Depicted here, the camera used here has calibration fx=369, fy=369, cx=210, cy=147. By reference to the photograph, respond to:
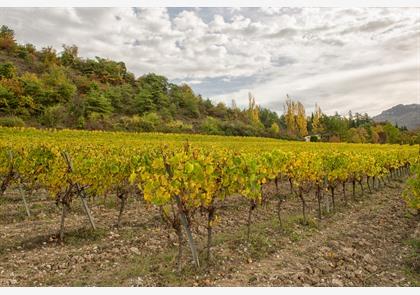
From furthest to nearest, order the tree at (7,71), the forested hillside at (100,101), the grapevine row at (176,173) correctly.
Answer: the tree at (7,71)
the forested hillside at (100,101)
the grapevine row at (176,173)

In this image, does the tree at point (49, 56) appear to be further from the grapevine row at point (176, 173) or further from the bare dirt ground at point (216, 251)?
the bare dirt ground at point (216, 251)

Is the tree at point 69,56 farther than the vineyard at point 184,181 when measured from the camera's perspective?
Yes

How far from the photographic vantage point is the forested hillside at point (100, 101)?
1587 inches

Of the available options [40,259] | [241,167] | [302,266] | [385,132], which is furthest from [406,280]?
[385,132]

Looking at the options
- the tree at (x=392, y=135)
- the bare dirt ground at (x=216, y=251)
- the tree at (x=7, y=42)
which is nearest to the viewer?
the bare dirt ground at (x=216, y=251)

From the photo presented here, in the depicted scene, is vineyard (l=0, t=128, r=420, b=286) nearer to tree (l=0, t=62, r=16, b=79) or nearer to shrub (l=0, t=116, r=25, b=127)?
shrub (l=0, t=116, r=25, b=127)

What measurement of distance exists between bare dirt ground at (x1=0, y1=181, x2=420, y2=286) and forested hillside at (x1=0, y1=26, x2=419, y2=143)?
30.0 m

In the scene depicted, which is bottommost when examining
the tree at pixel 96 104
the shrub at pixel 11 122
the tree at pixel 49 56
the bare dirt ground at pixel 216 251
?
the bare dirt ground at pixel 216 251

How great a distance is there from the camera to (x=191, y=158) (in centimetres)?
683

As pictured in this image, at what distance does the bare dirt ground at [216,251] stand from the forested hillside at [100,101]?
1181 inches

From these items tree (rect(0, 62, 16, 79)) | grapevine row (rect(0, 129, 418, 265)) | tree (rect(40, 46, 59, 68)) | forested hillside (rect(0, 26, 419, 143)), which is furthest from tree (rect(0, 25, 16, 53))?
grapevine row (rect(0, 129, 418, 265))

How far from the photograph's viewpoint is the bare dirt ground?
6250 millimetres

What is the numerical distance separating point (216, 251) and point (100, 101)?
40.5 meters

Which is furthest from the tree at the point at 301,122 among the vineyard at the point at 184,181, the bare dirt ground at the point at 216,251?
the bare dirt ground at the point at 216,251
